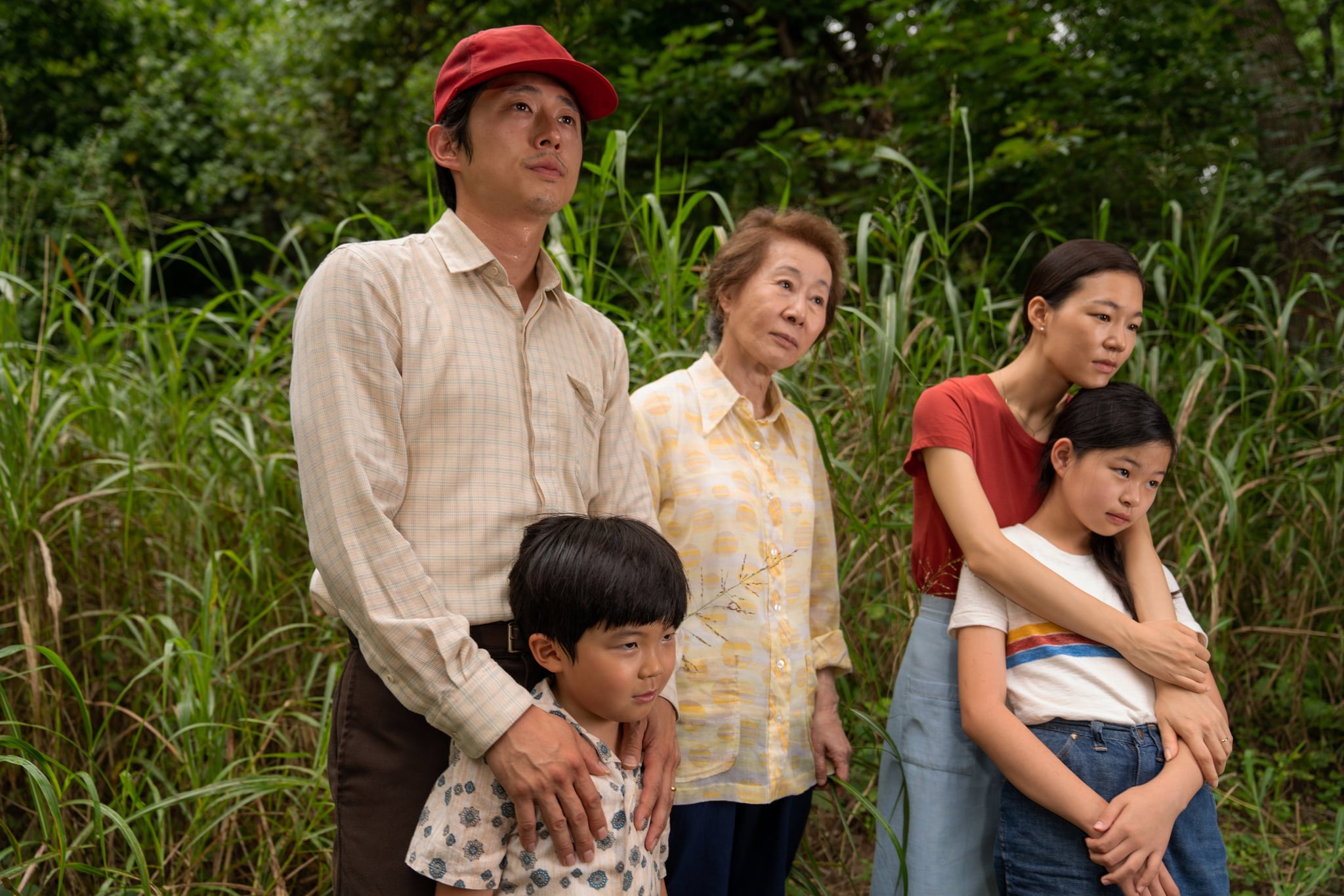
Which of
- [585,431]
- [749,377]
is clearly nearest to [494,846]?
[585,431]

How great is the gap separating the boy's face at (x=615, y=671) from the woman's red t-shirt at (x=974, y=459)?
0.66m

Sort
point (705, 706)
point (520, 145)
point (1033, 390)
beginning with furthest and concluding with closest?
point (1033, 390)
point (705, 706)
point (520, 145)

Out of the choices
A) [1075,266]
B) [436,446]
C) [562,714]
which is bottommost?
[562,714]

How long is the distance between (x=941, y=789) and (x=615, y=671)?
2.52 ft

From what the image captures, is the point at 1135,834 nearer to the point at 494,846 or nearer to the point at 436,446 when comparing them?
the point at 494,846

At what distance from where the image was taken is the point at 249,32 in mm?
8859

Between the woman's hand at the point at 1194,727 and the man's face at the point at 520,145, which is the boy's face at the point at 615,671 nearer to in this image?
the man's face at the point at 520,145

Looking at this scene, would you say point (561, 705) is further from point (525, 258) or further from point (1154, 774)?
point (1154, 774)

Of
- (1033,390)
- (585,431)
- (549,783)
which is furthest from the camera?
(1033,390)

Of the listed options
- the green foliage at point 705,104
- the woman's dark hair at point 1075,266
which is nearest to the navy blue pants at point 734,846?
the woman's dark hair at point 1075,266

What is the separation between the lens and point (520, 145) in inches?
56.0

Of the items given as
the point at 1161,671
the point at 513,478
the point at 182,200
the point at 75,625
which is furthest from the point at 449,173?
the point at 182,200

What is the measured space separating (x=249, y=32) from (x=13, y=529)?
26.8 feet

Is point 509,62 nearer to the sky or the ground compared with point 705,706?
nearer to the sky
